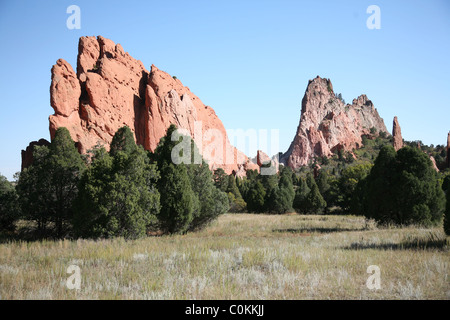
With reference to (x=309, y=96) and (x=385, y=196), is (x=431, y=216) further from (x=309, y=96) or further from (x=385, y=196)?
(x=309, y=96)

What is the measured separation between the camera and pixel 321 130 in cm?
15975

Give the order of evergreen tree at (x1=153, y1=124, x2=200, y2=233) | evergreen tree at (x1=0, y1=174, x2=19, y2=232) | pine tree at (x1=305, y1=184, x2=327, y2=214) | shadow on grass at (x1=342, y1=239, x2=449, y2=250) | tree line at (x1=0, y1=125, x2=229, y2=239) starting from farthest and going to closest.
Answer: pine tree at (x1=305, y1=184, x2=327, y2=214), evergreen tree at (x1=0, y1=174, x2=19, y2=232), evergreen tree at (x1=153, y1=124, x2=200, y2=233), tree line at (x1=0, y1=125, x2=229, y2=239), shadow on grass at (x1=342, y1=239, x2=449, y2=250)

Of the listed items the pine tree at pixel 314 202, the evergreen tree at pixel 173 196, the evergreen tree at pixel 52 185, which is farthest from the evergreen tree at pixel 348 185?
the evergreen tree at pixel 52 185

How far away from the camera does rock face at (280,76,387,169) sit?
486 feet

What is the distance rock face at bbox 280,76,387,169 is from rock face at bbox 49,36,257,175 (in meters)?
59.5

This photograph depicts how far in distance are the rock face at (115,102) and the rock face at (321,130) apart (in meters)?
59.5

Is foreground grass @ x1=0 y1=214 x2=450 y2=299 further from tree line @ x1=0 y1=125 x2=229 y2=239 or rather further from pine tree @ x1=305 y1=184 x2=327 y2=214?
pine tree @ x1=305 y1=184 x2=327 y2=214

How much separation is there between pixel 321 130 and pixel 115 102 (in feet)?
397

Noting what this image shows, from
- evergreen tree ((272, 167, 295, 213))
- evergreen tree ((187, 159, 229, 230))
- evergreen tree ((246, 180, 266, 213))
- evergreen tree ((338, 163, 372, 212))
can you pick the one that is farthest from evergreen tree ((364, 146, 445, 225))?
evergreen tree ((338, 163, 372, 212))

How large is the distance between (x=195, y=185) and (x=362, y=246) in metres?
13.8

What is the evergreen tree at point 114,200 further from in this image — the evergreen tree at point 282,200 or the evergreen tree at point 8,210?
the evergreen tree at point 282,200

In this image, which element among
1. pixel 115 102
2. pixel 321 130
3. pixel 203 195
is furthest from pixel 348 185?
pixel 321 130

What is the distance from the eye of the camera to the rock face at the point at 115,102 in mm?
58875
